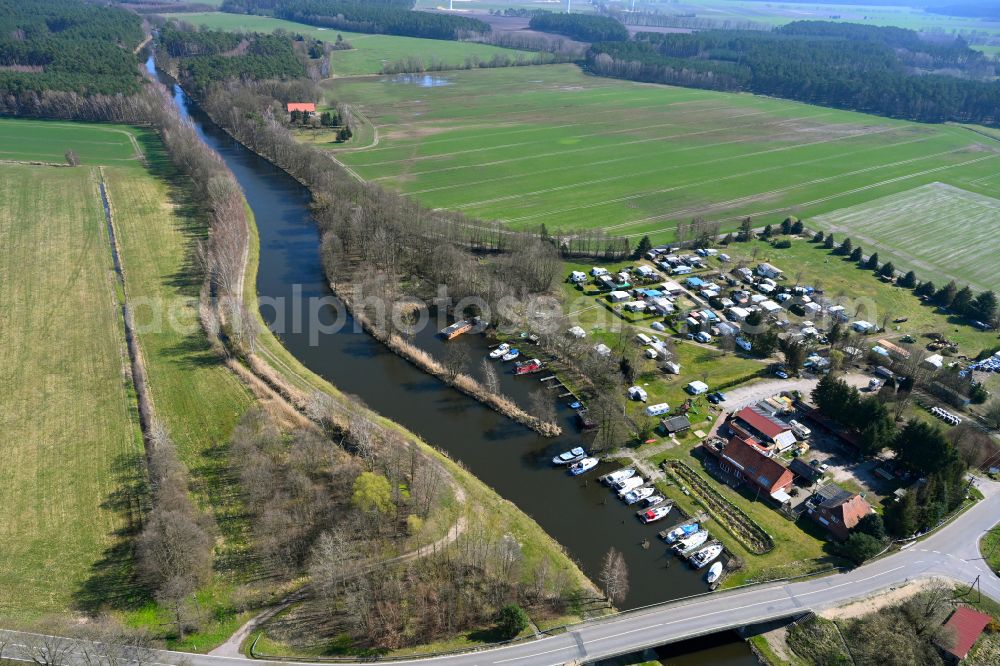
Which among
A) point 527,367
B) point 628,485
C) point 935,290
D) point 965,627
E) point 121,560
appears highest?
point 935,290

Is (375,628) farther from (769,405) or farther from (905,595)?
(769,405)

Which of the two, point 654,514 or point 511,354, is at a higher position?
point 511,354

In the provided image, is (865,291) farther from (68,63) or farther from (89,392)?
(68,63)

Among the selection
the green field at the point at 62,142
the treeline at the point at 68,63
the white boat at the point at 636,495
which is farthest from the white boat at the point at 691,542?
the treeline at the point at 68,63

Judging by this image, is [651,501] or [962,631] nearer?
[962,631]

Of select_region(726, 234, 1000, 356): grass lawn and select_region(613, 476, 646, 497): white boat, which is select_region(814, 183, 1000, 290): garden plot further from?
select_region(613, 476, 646, 497): white boat

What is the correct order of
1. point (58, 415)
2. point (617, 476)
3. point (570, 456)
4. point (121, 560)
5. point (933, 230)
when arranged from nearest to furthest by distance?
point (121, 560)
point (617, 476)
point (570, 456)
point (58, 415)
point (933, 230)

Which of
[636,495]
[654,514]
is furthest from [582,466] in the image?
[654,514]

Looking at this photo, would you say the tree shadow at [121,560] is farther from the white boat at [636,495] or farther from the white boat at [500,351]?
the white boat at [636,495]
